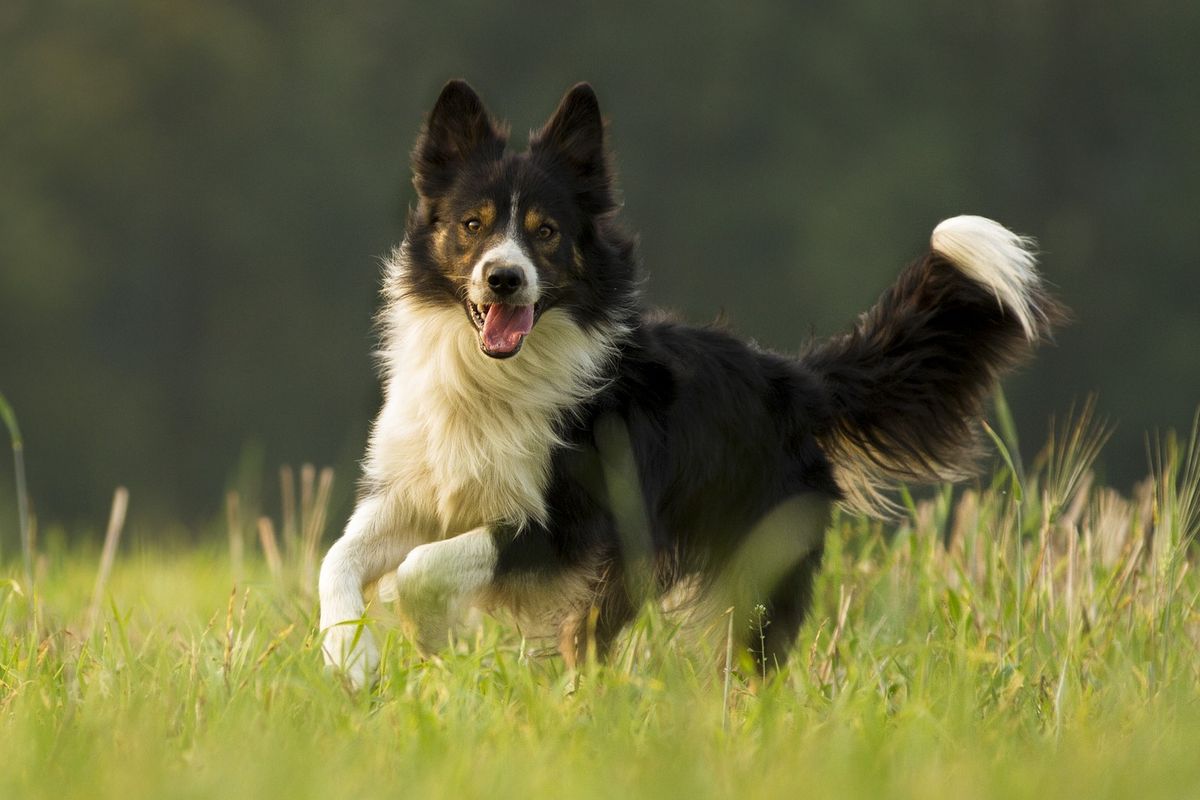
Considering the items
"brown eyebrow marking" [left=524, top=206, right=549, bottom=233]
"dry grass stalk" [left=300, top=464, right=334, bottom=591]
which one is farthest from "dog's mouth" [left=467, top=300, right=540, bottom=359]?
"dry grass stalk" [left=300, top=464, right=334, bottom=591]

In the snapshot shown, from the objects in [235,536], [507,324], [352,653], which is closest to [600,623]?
[507,324]

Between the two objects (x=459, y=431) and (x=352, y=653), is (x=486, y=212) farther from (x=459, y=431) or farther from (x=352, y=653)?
(x=352, y=653)

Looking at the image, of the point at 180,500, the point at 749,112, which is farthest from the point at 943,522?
the point at 749,112

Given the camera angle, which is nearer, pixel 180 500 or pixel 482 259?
pixel 482 259

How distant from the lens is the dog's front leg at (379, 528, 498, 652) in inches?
178

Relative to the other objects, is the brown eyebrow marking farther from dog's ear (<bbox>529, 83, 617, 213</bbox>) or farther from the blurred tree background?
the blurred tree background

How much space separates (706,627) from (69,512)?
1781cm

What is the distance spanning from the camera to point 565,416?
491 centimetres

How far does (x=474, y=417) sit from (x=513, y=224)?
1.92 ft

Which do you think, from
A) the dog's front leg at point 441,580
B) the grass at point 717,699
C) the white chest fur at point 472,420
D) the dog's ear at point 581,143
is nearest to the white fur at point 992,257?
the grass at point 717,699

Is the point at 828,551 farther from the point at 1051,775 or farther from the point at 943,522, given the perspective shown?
the point at 1051,775

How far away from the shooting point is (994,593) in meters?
5.11

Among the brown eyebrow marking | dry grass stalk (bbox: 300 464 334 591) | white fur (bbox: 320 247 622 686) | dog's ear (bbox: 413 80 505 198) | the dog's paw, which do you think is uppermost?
dog's ear (bbox: 413 80 505 198)

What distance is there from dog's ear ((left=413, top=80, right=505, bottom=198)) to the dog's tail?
1.32m
